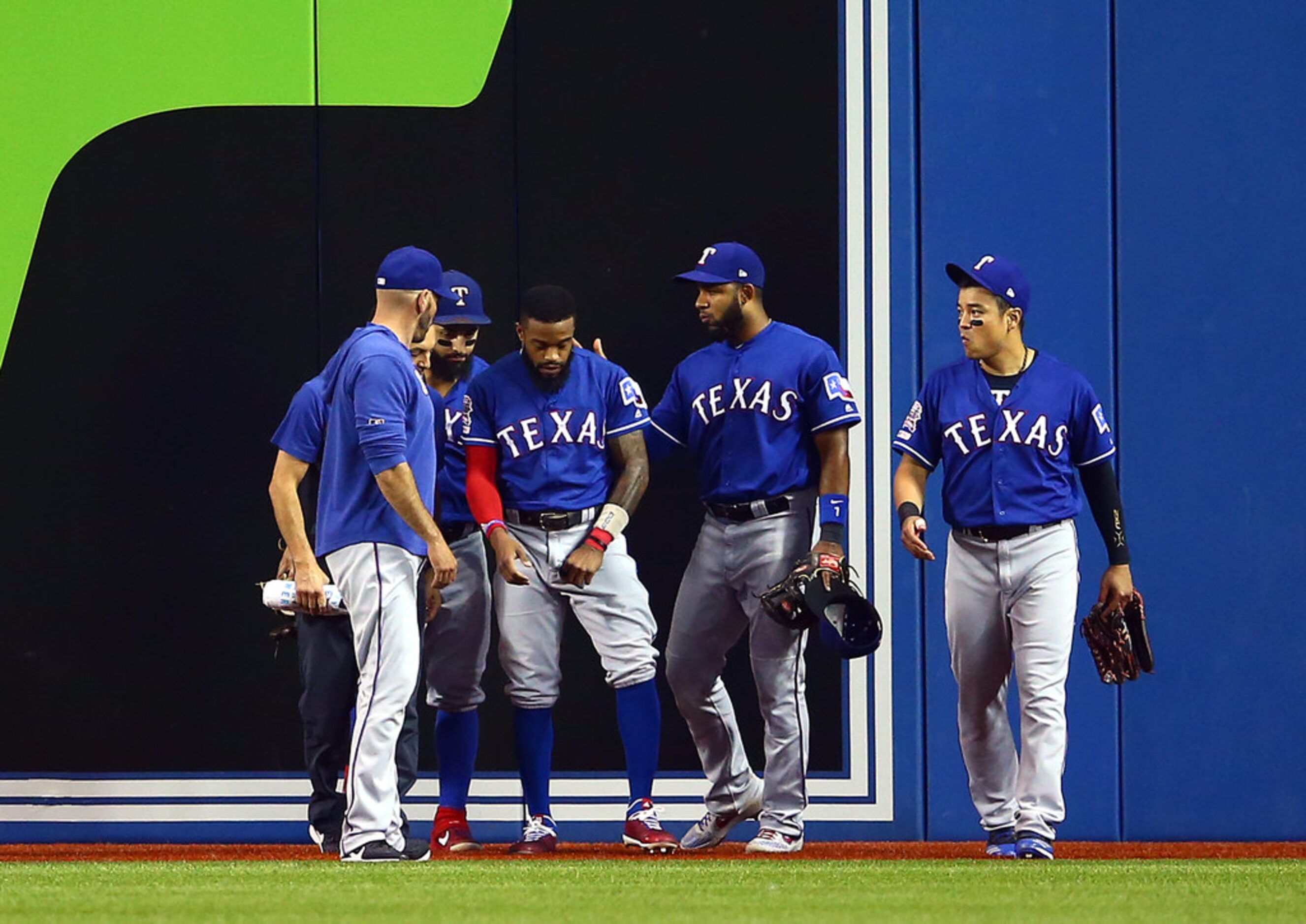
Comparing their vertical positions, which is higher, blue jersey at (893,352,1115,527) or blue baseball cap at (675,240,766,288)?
blue baseball cap at (675,240,766,288)

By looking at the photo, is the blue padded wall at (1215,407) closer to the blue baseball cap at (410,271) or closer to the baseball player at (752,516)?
the baseball player at (752,516)

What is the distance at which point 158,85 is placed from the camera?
22.2 feet

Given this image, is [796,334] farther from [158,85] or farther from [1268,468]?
[158,85]

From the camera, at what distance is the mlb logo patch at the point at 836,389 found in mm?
5672

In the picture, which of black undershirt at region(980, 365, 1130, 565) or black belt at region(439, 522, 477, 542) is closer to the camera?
black undershirt at region(980, 365, 1130, 565)

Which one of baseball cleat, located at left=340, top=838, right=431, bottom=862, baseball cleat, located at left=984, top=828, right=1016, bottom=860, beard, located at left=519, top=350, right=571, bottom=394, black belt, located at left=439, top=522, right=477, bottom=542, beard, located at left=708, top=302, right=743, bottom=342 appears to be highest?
beard, located at left=708, top=302, right=743, bottom=342

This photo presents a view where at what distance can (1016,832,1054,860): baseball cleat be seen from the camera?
5289mm

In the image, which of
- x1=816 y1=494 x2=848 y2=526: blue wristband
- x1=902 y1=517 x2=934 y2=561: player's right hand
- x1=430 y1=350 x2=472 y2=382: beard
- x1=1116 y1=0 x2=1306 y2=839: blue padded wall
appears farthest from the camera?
x1=1116 y1=0 x2=1306 y2=839: blue padded wall

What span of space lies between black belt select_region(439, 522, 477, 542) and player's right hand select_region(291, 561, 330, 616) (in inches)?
26.9

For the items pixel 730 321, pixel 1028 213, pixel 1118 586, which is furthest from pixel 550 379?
pixel 1028 213

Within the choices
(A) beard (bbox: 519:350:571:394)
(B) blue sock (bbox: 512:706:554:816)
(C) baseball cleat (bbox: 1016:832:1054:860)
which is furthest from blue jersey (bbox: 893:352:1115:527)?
(B) blue sock (bbox: 512:706:554:816)

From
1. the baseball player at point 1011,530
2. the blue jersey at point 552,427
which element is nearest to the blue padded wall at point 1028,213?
the baseball player at point 1011,530

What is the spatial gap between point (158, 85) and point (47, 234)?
721mm

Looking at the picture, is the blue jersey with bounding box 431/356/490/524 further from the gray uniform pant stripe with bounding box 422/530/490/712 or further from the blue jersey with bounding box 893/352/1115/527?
the blue jersey with bounding box 893/352/1115/527
